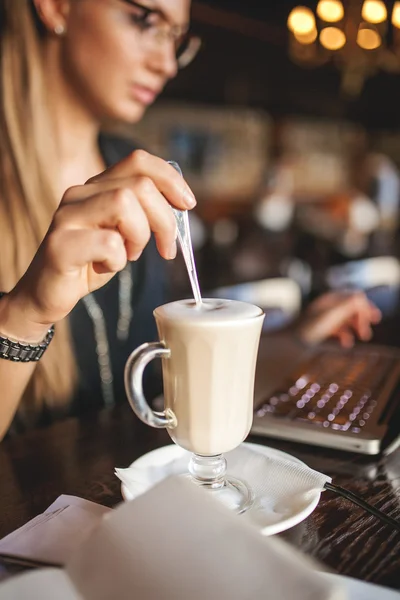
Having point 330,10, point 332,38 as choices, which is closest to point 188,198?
point 330,10

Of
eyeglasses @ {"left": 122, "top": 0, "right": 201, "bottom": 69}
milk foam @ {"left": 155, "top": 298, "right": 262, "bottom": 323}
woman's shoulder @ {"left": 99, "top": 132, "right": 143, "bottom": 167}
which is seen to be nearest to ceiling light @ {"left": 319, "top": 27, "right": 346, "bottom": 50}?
eyeglasses @ {"left": 122, "top": 0, "right": 201, "bottom": 69}

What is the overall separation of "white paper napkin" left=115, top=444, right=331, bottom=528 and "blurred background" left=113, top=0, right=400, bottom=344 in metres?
2.12

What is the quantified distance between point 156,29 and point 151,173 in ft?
2.72

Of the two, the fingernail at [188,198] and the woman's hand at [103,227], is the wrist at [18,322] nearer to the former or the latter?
the woman's hand at [103,227]

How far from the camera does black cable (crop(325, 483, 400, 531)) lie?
68cm

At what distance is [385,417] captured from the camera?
37.4 inches

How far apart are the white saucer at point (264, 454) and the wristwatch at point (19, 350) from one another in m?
0.24

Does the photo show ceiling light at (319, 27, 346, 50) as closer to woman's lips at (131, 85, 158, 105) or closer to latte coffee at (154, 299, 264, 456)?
woman's lips at (131, 85, 158, 105)

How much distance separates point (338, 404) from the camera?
101 centimetres

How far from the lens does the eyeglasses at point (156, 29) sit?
1336mm

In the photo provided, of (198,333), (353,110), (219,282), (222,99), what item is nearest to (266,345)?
(198,333)

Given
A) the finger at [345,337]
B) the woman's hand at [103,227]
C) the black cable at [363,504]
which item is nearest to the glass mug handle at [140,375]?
the woman's hand at [103,227]

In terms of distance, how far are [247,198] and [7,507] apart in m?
5.15

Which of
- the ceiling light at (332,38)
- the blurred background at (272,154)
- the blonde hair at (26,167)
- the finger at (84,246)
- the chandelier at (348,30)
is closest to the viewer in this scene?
the finger at (84,246)
